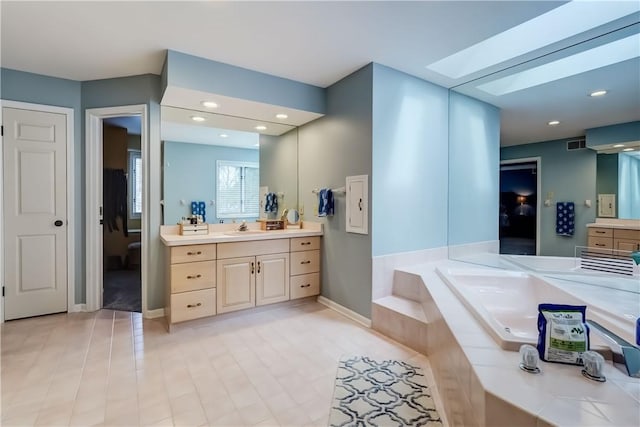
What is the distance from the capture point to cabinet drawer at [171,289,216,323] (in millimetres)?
2629

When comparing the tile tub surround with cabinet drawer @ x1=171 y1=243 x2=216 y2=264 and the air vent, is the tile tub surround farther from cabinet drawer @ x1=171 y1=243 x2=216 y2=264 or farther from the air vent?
the air vent

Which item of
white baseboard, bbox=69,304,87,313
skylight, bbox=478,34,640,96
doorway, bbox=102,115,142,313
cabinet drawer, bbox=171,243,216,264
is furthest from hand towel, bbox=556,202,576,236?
white baseboard, bbox=69,304,87,313

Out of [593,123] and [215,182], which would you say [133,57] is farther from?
[593,123]

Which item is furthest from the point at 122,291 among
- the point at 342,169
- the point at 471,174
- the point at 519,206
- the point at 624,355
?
the point at 519,206

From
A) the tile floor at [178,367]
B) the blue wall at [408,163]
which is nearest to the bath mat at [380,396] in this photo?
the tile floor at [178,367]

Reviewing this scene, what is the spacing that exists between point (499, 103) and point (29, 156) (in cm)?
480

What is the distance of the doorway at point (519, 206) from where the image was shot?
3084mm

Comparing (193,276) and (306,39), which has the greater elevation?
(306,39)

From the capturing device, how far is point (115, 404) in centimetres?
168

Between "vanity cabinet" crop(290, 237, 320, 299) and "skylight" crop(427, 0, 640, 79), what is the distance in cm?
210

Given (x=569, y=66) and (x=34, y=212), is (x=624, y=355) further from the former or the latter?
(x=34, y=212)

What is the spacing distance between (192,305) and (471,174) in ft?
10.3

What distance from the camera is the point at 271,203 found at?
3754 millimetres

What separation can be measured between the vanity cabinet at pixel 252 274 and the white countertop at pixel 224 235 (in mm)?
64
